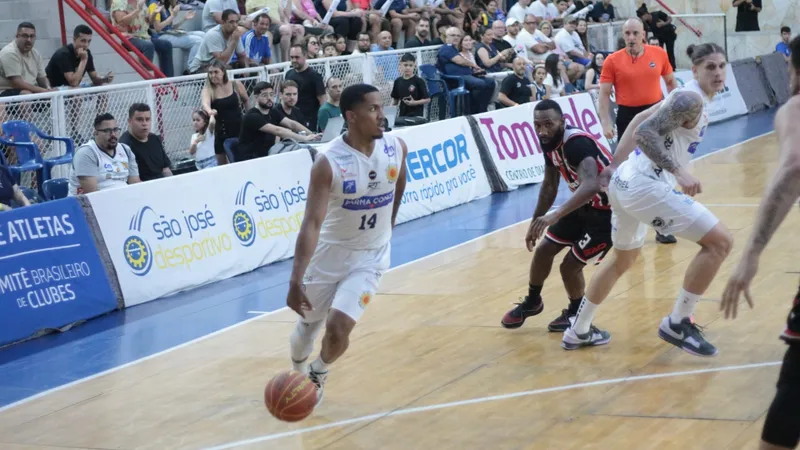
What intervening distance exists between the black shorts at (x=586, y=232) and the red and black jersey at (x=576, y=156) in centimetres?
8

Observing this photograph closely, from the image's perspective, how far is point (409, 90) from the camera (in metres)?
18.3

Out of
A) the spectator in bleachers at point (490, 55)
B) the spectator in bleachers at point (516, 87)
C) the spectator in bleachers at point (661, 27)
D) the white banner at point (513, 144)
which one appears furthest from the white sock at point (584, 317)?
the spectator in bleachers at point (661, 27)

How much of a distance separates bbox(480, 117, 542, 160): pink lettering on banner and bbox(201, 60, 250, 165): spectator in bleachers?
3.85m

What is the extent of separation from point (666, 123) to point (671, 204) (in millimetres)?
564

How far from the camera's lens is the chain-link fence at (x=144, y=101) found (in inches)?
511

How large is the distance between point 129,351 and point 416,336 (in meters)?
2.35

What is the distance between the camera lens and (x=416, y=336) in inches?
356

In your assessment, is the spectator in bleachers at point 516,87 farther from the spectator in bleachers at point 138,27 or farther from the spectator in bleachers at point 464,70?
the spectator in bleachers at point 138,27

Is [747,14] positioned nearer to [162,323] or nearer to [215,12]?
[215,12]

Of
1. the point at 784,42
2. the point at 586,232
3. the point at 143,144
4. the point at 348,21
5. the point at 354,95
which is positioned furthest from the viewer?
the point at 784,42

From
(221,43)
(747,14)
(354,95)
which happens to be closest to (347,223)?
(354,95)

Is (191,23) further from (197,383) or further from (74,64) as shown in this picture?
(197,383)

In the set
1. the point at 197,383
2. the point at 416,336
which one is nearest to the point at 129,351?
the point at 197,383

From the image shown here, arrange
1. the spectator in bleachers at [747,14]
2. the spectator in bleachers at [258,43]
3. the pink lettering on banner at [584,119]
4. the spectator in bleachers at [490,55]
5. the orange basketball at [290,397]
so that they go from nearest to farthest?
the orange basketball at [290,397]
the spectator in bleachers at [258,43]
the pink lettering on banner at [584,119]
the spectator in bleachers at [490,55]
the spectator in bleachers at [747,14]
